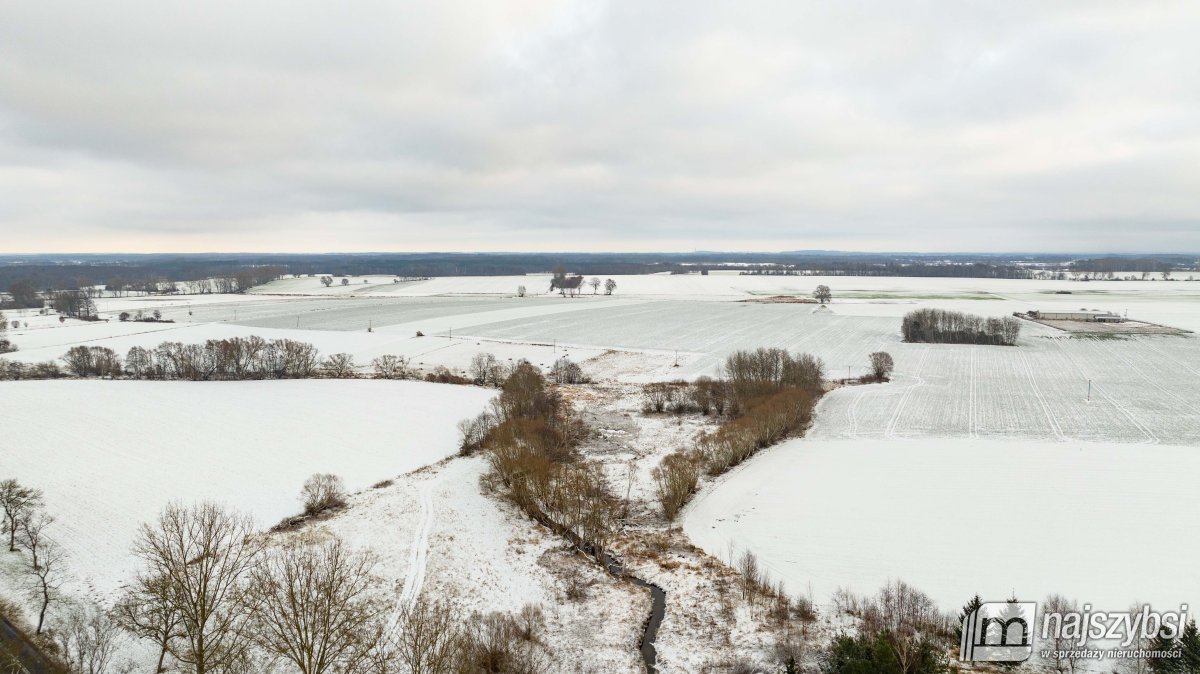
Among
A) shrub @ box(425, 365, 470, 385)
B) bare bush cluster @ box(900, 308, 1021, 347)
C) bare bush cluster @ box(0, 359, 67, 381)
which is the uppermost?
bare bush cluster @ box(900, 308, 1021, 347)

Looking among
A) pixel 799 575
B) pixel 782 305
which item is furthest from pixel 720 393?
pixel 782 305

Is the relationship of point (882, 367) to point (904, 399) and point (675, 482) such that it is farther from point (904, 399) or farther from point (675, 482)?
point (675, 482)

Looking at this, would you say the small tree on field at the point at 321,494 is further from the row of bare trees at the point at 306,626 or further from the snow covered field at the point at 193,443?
the row of bare trees at the point at 306,626

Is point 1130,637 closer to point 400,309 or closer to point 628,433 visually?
point 628,433

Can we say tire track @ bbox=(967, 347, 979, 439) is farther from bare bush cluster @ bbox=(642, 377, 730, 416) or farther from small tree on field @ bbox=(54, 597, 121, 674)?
small tree on field @ bbox=(54, 597, 121, 674)

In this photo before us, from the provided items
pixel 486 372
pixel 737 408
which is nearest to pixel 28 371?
pixel 486 372

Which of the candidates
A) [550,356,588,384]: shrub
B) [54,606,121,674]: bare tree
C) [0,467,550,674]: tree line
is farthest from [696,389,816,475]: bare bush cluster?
[54,606,121,674]: bare tree

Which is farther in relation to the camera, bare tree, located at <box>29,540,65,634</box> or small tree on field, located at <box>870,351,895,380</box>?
small tree on field, located at <box>870,351,895,380</box>

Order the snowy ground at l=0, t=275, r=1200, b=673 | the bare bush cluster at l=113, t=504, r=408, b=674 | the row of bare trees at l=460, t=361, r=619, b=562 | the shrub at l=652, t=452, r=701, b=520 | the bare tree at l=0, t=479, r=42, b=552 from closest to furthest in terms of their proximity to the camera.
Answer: the bare bush cluster at l=113, t=504, r=408, b=674
the snowy ground at l=0, t=275, r=1200, b=673
the bare tree at l=0, t=479, r=42, b=552
the row of bare trees at l=460, t=361, r=619, b=562
the shrub at l=652, t=452, r=701, b=520

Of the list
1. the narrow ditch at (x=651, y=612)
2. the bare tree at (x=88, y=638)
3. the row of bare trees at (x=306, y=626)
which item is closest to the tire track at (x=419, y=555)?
the row of bare trees at (x=306, y=626)
